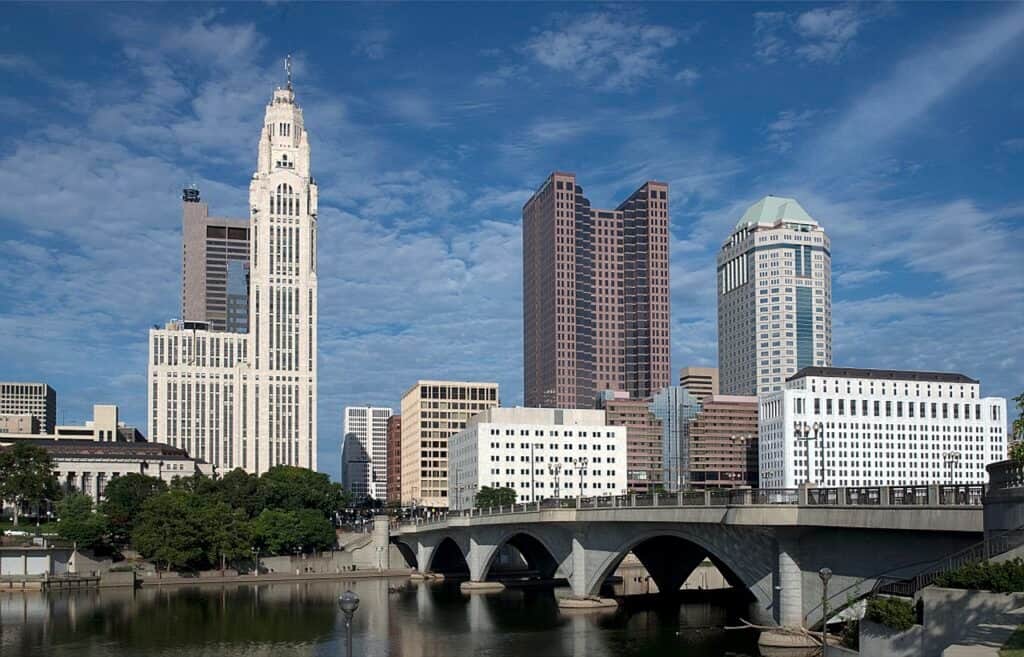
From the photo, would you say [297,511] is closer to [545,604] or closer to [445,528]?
[445,528]

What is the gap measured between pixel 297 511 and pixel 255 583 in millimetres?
23447

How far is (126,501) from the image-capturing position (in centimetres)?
15988

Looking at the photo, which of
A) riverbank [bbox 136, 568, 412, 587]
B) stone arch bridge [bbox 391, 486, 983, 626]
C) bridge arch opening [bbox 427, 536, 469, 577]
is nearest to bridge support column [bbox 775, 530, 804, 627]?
stone arch bridge [bbox 391, 486, 983, 626]

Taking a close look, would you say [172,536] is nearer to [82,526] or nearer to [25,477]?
[82,526]

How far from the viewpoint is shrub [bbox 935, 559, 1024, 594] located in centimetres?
3831

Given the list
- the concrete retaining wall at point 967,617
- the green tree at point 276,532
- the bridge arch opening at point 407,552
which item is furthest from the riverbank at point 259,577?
the concrete retaining wall at point 967,617

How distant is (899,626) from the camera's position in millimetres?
43531

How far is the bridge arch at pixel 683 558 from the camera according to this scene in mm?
65500

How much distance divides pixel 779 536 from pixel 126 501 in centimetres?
12158

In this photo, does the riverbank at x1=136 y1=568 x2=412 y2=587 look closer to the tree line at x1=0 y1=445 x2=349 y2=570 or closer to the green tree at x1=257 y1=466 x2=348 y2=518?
the tree line at x1=0 y1=445 x2=349 y2=570

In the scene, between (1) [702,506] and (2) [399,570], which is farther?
(2) [399,570]

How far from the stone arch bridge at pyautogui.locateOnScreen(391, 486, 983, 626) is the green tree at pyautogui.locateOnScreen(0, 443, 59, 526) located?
87283mm

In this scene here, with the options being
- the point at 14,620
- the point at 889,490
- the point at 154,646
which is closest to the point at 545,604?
the point at 154,646

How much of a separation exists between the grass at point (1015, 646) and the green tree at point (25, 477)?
15065cm
